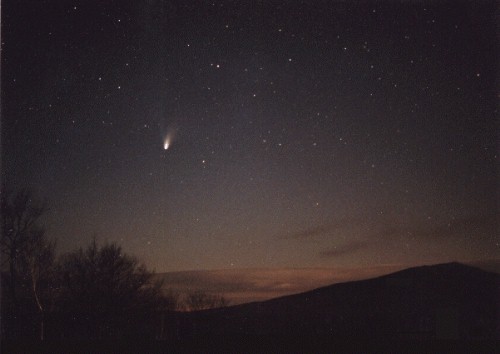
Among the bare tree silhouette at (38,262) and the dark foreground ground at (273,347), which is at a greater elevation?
the bare tree silhouette at (38,262)

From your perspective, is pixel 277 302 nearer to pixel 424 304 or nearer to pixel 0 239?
pixel 424 304

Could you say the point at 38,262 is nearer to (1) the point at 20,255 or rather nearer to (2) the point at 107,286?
(1) the point at 20,255

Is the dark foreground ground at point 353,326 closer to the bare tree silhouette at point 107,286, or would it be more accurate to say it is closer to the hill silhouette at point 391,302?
the hill silhouette at point 391,302

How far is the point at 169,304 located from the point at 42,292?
6614 millimetres

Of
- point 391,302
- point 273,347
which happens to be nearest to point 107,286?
point 273,347

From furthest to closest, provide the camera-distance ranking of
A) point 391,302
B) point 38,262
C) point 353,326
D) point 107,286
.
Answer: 1. point 391,302
2. point 107,286
3. point 353,326
4. point 38,262

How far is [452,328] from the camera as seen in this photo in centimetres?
1116

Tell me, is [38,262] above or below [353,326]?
above

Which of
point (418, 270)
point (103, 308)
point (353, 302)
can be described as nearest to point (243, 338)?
point (103, 308)

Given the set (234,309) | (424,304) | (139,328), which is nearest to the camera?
(139,328)

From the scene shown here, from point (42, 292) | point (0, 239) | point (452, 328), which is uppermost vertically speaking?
point (0, 239)

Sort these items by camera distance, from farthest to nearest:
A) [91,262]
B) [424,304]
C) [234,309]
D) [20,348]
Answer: [234,309] < [424,304] < [91,262] < [20,348]

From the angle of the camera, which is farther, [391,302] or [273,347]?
[391,302]

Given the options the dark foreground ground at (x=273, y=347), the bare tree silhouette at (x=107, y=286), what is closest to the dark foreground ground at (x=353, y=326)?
the dark foreground ground at (x=273, y=347)
